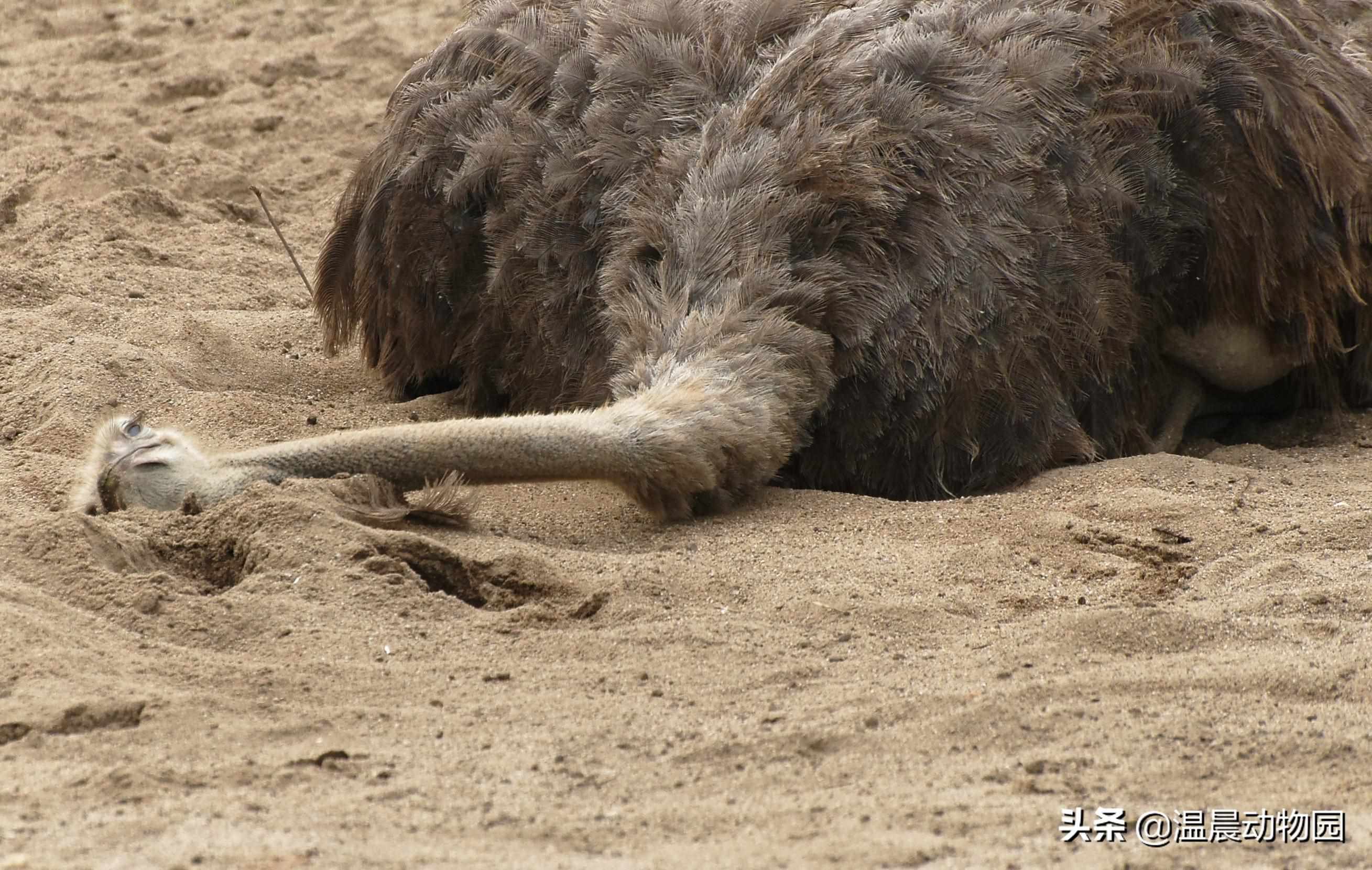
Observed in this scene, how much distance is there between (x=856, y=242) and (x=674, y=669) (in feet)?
Answer: 4.90

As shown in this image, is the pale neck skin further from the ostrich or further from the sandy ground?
the sandy ground

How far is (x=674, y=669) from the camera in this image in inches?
126

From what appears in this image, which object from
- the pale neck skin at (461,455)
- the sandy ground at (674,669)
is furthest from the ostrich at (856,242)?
the sandy ground at (674,669)

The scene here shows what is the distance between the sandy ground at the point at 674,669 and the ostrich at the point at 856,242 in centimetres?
21

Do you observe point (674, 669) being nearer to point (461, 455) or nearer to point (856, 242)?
point (461, 455)

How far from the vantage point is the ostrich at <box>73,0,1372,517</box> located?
161 inches

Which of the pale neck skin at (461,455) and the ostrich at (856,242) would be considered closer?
the pale neck skin at (461,455)

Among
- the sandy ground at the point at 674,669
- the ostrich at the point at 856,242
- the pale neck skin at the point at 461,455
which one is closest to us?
the sandy ground at the point at 674,669

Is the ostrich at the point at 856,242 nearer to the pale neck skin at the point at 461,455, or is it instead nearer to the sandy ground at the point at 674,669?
the pale neck skin at the point at 461,455

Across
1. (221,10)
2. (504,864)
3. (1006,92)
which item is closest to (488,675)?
(504,864)

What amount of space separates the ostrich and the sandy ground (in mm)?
206

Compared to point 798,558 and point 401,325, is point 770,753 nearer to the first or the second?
point 798,558

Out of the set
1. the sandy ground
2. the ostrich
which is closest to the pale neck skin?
the ostrich

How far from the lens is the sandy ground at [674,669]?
2600 mm
